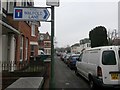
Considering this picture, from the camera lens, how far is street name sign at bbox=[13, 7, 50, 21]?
9164mm

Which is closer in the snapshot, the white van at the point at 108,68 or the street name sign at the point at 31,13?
the street name sign at the point at 31,13

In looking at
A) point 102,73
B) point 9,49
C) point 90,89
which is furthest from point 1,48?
point 102,73

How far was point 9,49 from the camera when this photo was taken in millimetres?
18969

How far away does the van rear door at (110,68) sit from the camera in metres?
10.0

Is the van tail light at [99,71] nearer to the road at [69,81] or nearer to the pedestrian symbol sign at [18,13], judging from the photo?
the road at [69,81]

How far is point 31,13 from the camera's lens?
925cm

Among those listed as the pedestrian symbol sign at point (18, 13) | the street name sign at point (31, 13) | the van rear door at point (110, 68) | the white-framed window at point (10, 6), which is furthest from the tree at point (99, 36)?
the pedestrian symbol sign at point (18, 13)

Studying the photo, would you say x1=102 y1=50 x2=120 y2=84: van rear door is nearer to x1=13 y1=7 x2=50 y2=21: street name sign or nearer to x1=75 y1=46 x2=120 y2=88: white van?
x1=75 y1=46 x2=120 y2=88: white van

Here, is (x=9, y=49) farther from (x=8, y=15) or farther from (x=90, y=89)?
(x=90, y=89)

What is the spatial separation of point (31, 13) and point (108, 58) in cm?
356

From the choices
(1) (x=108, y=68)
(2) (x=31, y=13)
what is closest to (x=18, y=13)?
(2) (x=31, y=13)

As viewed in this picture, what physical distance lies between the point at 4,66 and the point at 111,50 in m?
8.35

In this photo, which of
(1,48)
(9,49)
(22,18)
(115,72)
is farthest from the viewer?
(9,49)

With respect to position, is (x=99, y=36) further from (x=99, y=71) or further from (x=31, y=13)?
(x=31, y=13)
